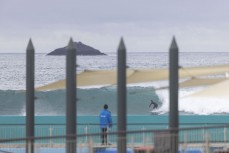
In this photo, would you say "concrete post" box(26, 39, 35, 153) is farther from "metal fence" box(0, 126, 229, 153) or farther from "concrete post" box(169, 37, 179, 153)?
"concrete post" box(169, 37, 179, 153)

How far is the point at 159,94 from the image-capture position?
56.6 metres

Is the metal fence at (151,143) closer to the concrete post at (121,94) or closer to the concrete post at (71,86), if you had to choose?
the concrete post at (121,94)

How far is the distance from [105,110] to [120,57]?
8.19m

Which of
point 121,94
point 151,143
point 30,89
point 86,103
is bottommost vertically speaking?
point 151,143

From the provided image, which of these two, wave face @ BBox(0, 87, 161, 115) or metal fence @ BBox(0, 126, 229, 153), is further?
wave face @ BBox(0, 87, 161, 115)

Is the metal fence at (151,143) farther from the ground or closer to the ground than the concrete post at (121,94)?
closer to the ground

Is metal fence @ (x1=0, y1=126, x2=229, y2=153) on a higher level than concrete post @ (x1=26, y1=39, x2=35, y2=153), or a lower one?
lower

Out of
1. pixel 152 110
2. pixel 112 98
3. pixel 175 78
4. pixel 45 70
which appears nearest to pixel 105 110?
pixel 175 78

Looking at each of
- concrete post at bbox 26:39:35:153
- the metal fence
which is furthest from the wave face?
concrete post at bbox 26:39:35:153

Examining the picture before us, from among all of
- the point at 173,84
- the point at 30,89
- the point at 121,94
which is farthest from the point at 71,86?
the point at 173,84

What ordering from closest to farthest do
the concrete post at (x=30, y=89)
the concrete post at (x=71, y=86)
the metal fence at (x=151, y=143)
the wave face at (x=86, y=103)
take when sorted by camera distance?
the metal fence at (x=151, y=143), the concrete post at (x=71, y=86), the concrete post at (x=30, y=89), the wave face at (x=86, y=103)

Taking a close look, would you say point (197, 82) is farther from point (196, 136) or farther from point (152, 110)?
point (152, 110)

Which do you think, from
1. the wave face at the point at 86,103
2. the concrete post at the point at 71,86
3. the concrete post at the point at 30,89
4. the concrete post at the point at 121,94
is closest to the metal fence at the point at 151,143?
the concrete post at the point at 121,94

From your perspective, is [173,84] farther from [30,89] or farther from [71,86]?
[30,89]
